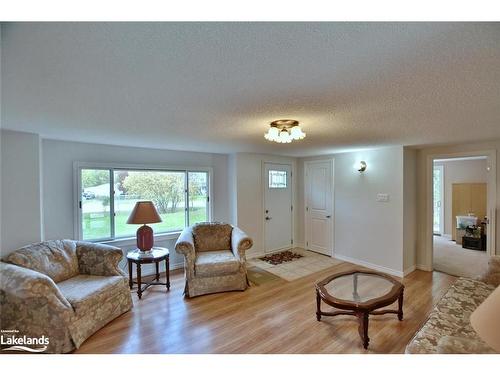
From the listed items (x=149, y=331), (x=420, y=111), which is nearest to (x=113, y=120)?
(x=149, y=331)

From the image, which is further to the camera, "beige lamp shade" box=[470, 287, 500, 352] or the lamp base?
the lamp base

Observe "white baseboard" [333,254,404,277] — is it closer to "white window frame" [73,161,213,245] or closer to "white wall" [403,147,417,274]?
"white wall" [403,147,417,274]

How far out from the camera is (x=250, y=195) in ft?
15.6

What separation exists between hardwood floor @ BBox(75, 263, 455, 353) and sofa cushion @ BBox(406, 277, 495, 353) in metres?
0.44

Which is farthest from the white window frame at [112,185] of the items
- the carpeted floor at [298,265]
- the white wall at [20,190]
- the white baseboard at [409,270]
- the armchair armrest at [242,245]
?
the white baseboard at [409,270]

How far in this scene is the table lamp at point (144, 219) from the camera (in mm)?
3197

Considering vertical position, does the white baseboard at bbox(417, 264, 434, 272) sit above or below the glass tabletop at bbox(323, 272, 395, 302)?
below

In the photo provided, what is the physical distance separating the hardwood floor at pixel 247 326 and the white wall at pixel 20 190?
1420 mm

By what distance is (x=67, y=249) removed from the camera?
9.02ft

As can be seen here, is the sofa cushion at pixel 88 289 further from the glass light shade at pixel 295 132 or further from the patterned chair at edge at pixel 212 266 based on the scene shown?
the glass light shade at pixel 295 132

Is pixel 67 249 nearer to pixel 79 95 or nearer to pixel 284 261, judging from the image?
pixel 79 95

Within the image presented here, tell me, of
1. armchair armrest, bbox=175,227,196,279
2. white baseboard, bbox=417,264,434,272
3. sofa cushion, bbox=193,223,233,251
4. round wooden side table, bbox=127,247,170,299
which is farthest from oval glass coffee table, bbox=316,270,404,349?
round wooden side table, bbox=127,247,170,299

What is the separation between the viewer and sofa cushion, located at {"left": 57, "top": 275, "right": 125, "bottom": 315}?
217 cm

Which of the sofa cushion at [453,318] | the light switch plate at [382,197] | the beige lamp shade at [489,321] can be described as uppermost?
the light switch plate at [382,197]
